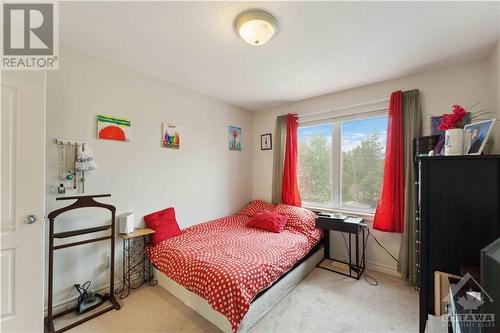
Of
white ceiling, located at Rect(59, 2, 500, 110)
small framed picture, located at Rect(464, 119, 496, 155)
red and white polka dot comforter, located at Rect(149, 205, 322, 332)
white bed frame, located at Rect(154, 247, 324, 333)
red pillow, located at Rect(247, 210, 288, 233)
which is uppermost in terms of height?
white ceiling, located at Rect(59, 2, 500, 110)

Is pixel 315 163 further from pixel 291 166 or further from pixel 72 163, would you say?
pixel 72 163

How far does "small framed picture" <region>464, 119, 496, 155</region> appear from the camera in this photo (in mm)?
1533

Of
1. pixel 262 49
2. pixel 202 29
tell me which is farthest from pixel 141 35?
pixel 262 49

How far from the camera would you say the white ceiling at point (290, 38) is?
5.00 feet

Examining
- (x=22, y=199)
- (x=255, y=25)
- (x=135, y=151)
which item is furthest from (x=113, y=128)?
(x=255, y=25)

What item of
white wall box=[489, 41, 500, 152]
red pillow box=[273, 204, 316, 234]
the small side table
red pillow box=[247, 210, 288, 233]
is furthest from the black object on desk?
the small side table

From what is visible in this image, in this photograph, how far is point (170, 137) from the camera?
283 cm

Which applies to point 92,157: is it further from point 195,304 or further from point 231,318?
point 231,318

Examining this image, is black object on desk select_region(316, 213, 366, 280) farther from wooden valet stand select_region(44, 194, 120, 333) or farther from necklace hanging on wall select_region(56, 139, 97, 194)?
necklace hanging on wall select_region(56, 139, 97, 194)

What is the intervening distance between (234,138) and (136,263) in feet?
7.84

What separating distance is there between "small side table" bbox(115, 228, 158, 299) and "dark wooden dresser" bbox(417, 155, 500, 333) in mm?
2637

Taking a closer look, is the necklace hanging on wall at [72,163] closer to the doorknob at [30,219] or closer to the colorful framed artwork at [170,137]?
the doorknob at [30,219]

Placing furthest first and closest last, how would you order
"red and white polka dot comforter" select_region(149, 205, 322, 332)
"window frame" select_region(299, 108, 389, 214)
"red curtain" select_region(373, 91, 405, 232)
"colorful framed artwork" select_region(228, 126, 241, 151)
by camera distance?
1. "colorful framed artwork" select_region(228, 126, 241, 151)
2. "window frame" select_region(299, 108, 389, 214)
3. "red curtain" select_region(373, 91, 405, 232)
4. "red and white polka dot comforter" select_region(149, 205, 322, 332)

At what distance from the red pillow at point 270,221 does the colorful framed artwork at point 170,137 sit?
5.16 ft
